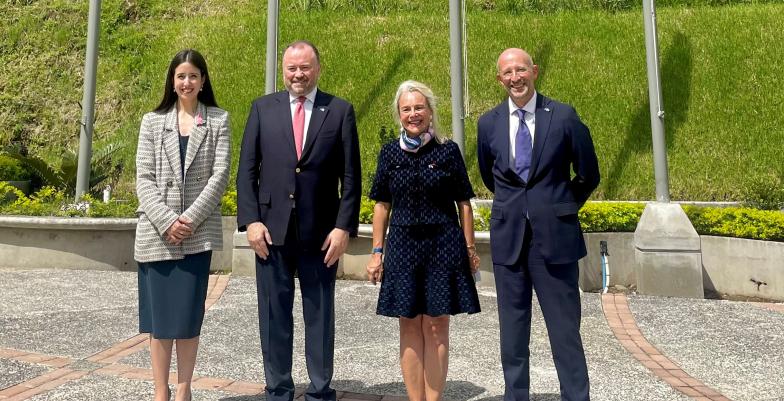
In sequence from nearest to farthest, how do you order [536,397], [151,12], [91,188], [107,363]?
1. [536,397]
2. [107,363]
3. [91,188]
4. [151,12]

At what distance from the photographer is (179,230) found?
4.26 meters

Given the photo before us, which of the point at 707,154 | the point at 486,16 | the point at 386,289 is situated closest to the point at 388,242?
the point at 386,289

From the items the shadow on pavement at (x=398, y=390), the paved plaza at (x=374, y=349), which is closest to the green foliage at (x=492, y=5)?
the paved plaza at (x=374, y=349)

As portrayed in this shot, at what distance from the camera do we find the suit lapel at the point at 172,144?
4.36m

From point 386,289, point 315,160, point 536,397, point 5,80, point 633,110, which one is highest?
point 5,80

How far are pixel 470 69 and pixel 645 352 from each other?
353 inches

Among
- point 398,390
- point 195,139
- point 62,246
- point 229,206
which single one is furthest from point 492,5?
point 195,139

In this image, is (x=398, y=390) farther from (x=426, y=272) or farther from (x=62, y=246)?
(x=62, y=246)

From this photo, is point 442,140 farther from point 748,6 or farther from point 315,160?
point 748,6

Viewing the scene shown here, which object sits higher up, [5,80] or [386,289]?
[5,80]

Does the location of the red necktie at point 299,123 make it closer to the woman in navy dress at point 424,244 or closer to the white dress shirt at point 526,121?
the woman in navy dress at point 424,244

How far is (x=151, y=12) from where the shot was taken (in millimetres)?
18938

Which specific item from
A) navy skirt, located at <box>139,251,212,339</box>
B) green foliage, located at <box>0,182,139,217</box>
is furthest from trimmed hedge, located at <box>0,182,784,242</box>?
navy skirt, located at <box>139,251,212,339</box>

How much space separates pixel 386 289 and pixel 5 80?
1536 centimetres
